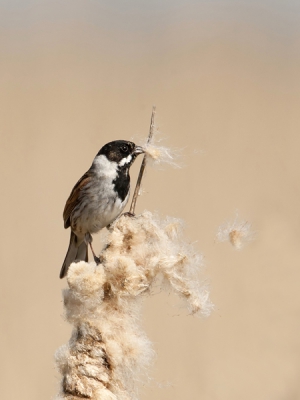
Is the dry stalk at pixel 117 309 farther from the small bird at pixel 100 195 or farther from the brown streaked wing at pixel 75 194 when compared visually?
the brown streaked wing at pixel 75 194

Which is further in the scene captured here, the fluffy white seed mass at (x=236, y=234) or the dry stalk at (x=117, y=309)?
the fluffy white seed mass at (x=236, y=234)

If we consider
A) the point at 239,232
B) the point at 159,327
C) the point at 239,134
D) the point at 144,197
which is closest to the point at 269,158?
the point at 239,134

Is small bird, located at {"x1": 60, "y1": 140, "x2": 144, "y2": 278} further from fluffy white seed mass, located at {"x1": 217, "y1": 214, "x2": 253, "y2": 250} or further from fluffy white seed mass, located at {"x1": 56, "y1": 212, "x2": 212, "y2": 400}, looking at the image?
fluffy white seed mass, located at {"x1": 56, "y1": 212, "x2": 212, "y2": 400}

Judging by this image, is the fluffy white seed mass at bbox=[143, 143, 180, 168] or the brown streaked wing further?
the brown streaked wing

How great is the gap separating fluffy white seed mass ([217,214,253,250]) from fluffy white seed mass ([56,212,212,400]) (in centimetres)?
15

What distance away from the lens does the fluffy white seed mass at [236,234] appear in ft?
7.84

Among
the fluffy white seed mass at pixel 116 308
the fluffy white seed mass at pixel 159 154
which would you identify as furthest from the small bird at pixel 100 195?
the fluffy white seed mass at pixel 116 308

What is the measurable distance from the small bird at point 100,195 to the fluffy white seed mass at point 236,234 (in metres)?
1.41

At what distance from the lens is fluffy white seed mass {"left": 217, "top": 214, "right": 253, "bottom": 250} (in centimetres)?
239

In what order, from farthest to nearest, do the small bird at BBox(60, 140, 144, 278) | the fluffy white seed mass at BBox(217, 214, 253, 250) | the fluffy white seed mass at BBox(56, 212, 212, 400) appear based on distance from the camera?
the small bird at BBox(60, 140, 144, 278) → the fluffy white seed mass at BBox(217, 214, 253, 250) → the fluffy white seed mass at BBox(56, 212, 212, 400)

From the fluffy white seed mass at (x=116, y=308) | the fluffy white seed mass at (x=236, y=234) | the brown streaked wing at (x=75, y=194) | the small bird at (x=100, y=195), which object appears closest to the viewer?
the fluffy white seed mass at (x=116, y=308)

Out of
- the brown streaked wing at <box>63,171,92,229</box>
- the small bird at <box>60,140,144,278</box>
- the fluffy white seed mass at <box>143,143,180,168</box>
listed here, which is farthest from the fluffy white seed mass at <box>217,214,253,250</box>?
the brown streaked wing at <box>63,171,92,229</box>

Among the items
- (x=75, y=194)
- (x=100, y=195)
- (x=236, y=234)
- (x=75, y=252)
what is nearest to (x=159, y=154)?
(x=236, y=234)

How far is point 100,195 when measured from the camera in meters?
4.04
